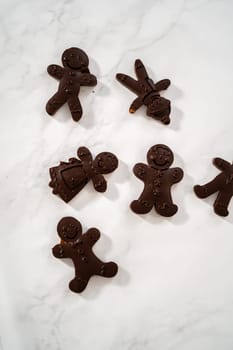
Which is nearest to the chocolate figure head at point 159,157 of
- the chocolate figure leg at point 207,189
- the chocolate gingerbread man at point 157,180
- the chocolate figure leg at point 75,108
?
the chocolate gingerbread man at point 157,180

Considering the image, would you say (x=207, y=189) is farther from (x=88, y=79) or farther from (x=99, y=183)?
(x=88, y=79)

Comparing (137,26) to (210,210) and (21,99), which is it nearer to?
(21,99)

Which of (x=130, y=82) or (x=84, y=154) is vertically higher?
(x=130, y=82)

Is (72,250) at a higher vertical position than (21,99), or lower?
lower

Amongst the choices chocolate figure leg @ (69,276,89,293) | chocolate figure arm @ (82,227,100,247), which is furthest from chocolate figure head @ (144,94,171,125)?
chocolate figure leg @ (69,276,89,293)

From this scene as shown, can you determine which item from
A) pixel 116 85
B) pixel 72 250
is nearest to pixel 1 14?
pixel 116 85

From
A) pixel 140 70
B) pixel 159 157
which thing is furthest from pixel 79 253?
pixel 140 70

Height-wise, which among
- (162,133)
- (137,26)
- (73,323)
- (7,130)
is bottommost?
(73,323)
